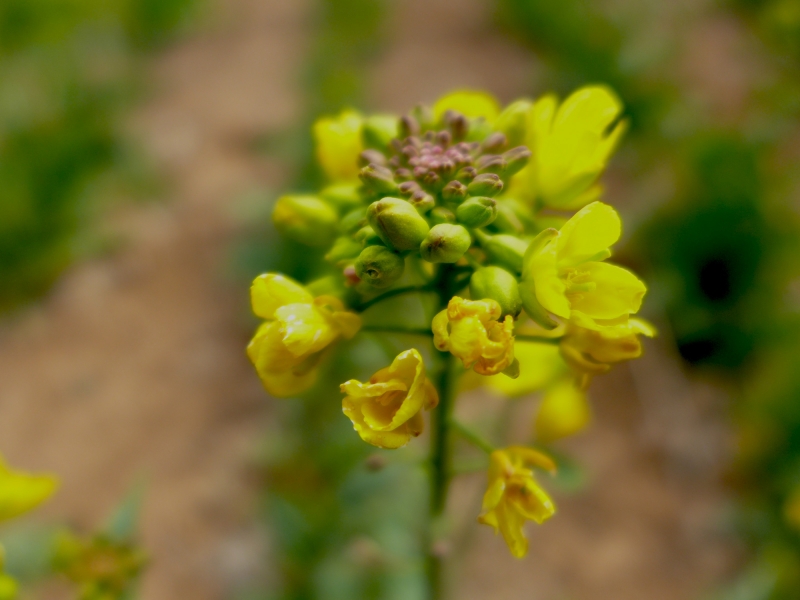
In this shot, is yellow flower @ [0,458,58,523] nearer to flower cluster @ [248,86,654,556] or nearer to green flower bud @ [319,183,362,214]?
flower cluster @ [248,86,654,556]

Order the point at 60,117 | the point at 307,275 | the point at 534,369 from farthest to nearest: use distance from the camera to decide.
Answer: the point at 60,117 < the point at 307,275 < the point at 534,369

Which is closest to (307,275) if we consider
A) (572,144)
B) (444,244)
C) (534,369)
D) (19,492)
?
(534,369)

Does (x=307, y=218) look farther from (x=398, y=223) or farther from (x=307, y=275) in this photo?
(x=307, y=275)

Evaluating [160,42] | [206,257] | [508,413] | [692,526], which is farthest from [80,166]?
Result: [692,526]

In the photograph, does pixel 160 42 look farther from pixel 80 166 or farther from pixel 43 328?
pixel 43 328

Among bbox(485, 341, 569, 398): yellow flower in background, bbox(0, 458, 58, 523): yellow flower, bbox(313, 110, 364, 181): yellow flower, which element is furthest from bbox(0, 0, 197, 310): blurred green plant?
bbox(485, 341, 569, 398): yellow flower in background

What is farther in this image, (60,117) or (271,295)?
(60,117)
